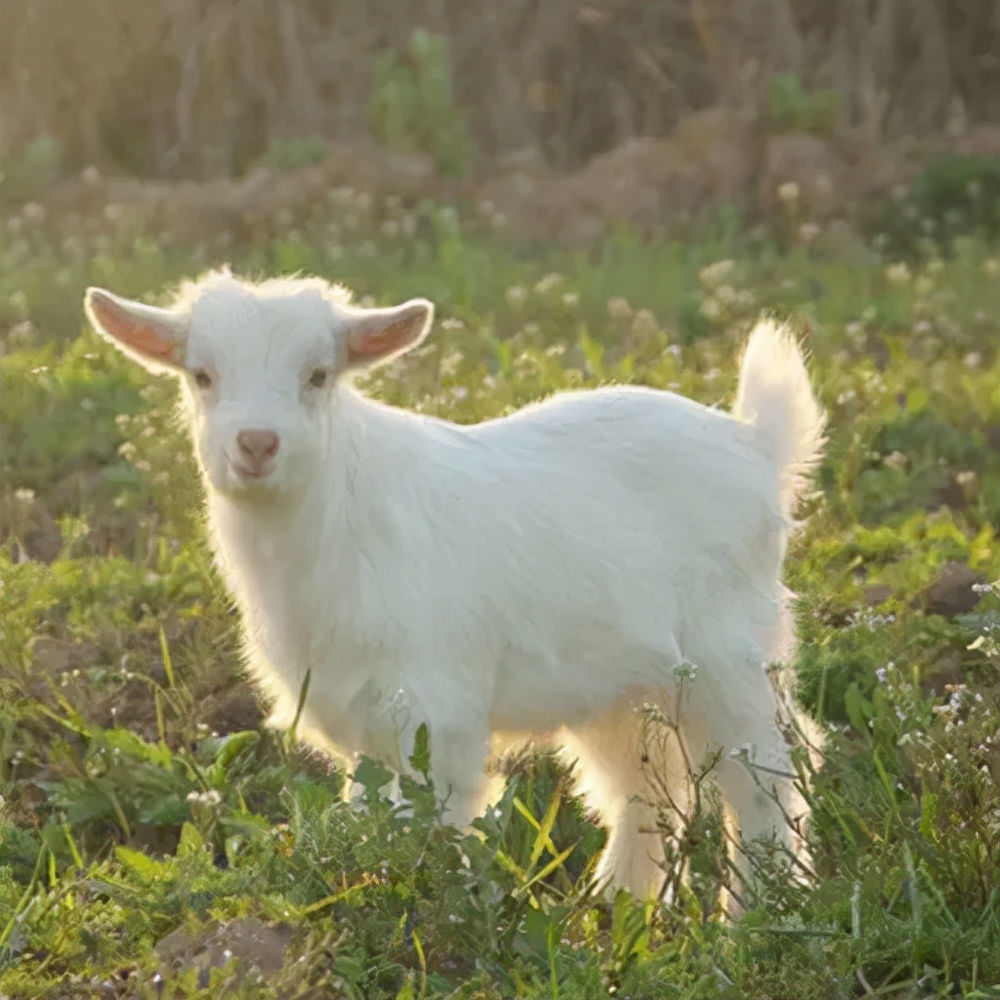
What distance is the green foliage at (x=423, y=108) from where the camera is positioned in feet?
46.8

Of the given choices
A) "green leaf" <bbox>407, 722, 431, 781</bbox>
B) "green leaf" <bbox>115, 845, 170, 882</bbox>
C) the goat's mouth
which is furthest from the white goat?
"green leaf" <bbox>115, 845, 170, 882</bbox>

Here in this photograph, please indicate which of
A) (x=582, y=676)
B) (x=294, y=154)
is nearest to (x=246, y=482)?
(x=582, y=676)

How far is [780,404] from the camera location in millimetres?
5062

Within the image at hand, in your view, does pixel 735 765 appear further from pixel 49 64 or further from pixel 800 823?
pixel 49 64

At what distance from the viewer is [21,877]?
5.03 meters

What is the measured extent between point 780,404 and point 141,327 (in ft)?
5.39

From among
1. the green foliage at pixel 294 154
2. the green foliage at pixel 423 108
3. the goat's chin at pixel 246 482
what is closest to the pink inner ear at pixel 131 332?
the goat's chin at pixel 246 482

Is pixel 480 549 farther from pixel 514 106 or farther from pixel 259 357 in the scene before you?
pixel 514 106

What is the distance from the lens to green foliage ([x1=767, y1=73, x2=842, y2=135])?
14414mm

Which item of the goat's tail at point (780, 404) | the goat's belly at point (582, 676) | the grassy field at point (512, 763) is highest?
the goat's tail at point (780, 404)

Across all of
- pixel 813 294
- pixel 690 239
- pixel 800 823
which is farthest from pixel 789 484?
pixel 690 239

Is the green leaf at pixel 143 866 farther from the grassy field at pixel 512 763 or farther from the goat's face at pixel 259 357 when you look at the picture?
the goat's face at pixel 259 357

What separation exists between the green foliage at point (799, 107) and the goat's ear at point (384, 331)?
10412 millimetres

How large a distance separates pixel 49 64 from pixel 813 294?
6.27 m
